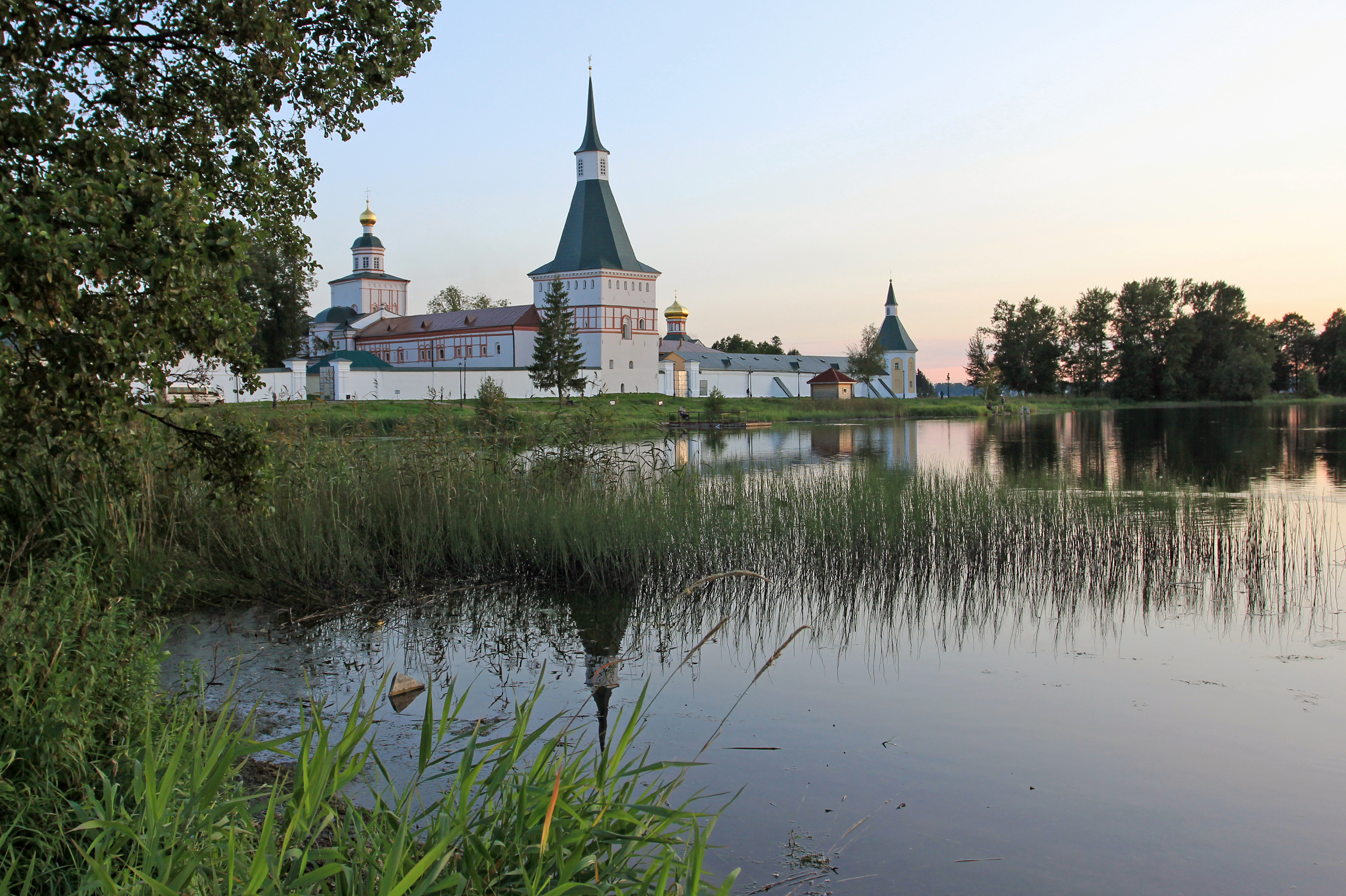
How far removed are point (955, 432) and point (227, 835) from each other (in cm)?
3579

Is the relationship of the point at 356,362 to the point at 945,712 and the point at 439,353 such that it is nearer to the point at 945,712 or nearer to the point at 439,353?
the point at 439,353

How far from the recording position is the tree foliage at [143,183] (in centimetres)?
307

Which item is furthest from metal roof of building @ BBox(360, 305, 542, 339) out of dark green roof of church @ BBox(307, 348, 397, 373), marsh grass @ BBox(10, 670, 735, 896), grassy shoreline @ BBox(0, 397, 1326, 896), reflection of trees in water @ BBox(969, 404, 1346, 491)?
marsh grass @ BBox(10, 670, 735, 896)

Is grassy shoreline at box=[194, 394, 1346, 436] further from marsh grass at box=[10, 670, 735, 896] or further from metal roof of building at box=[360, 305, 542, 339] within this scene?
metal roof of building at box=[360, 305, 542, 339]

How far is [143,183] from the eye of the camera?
3229 mm

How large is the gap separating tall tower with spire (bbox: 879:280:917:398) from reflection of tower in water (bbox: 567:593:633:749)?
7134cm

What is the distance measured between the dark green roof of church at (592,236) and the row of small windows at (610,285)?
727 mm

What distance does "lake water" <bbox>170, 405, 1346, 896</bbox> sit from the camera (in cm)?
318

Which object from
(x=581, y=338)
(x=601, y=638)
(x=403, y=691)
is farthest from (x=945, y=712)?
(x=581, y=338)

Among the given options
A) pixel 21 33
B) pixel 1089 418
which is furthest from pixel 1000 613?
pixel 1089 418

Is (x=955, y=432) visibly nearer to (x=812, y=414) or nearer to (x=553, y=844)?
(x=812, y=414)

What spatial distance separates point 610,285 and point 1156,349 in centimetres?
3858

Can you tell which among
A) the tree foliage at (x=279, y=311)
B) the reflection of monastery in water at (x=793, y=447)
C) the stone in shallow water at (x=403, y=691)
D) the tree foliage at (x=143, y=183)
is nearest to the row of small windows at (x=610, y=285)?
the tree foliage at (x=279, y=311)

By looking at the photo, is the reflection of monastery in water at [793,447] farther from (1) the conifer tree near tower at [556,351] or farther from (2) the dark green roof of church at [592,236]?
(2) the dark green roof of church at [592,236]
